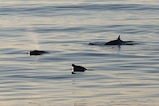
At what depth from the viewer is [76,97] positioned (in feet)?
58.4

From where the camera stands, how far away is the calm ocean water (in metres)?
18.1

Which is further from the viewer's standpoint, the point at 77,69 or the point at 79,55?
Result: the point at 79,55

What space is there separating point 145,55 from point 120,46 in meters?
3.00

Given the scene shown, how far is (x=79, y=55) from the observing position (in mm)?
26906

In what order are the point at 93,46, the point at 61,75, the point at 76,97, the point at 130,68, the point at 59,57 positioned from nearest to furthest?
the point at 76,97, the point at 61,75, the point at 130,68, the point at 59,57, the point at 93,46

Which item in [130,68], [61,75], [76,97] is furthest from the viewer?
[130,68]

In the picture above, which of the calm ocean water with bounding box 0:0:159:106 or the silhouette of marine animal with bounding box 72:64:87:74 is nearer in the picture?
the calm ocean water with bounding box 0:0:159:106

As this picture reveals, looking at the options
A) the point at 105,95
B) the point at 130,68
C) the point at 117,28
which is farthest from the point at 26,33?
the point at 105,95

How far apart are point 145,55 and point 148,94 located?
8.78 metres

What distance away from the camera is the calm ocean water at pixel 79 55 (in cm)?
1809

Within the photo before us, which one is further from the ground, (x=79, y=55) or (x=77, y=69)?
(x=77, y=69)

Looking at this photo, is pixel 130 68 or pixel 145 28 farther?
pixel 145 28

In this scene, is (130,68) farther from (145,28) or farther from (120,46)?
(145,28)

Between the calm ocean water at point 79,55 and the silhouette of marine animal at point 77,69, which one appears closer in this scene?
the calm ocean water at point 79,55
